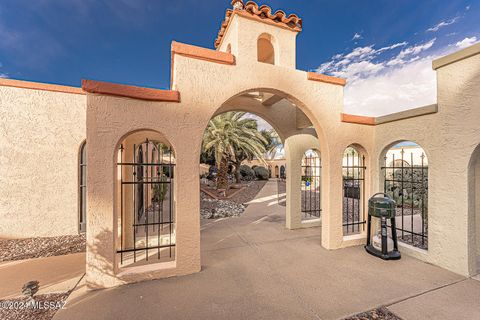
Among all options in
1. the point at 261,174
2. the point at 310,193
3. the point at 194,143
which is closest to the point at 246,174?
the point at 261,174

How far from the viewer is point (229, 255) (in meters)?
4.62

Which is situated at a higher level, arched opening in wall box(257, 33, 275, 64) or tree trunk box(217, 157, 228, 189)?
arched opening in wall box(257, 33, 275, 64)

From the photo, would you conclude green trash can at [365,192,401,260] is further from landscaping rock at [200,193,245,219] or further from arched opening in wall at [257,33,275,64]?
landscaping rock at [200,193,245,219]

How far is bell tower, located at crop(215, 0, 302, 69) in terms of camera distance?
443 cm

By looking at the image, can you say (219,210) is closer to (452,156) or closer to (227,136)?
(227,136)

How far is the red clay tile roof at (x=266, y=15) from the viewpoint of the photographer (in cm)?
461

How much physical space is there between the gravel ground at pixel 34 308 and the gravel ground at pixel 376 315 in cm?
433

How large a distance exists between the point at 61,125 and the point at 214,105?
510 cm

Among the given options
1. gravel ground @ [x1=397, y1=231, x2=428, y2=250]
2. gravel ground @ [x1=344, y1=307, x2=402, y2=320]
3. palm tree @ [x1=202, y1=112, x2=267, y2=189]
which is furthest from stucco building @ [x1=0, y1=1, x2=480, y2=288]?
palm tree @ [x1=202, y1=112, x2=267, y2=189]

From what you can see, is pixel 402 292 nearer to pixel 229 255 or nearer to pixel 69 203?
pixel 229 255

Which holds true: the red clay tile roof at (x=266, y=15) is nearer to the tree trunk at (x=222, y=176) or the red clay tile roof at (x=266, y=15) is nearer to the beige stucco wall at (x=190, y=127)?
the beige stucco wall at (x=190, y=127)

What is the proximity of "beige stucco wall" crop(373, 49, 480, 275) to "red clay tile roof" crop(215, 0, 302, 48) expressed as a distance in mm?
3408

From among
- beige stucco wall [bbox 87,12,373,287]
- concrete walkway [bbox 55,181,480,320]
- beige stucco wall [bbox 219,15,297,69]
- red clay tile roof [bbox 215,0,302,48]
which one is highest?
red clay tile roof [bbox 215,0,302,48]

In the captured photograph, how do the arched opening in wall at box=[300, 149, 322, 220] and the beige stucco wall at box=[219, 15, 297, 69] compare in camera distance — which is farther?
the arched opening in wall at box=[300, 149, 322, 220]
